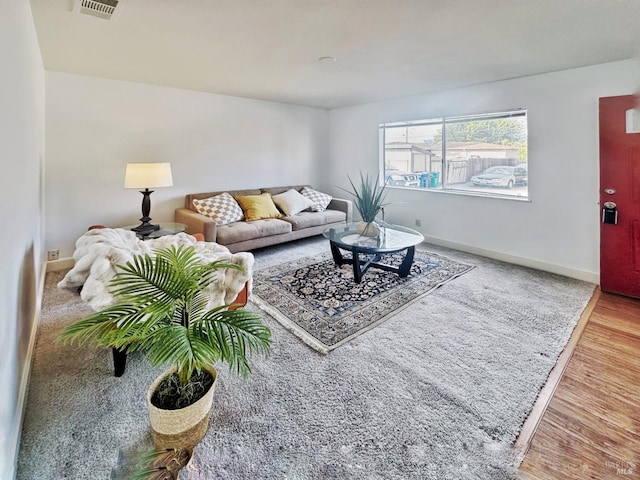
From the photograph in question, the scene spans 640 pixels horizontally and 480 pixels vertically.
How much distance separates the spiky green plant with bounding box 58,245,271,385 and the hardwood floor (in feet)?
4.27

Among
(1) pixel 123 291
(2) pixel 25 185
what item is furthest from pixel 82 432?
(2) pixel 25 185

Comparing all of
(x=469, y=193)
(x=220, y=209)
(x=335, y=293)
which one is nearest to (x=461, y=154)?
(x=469, y=193)

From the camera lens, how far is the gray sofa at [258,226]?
12.6ft

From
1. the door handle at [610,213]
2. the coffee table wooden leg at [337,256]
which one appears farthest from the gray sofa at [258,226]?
the door handle at [610,213]

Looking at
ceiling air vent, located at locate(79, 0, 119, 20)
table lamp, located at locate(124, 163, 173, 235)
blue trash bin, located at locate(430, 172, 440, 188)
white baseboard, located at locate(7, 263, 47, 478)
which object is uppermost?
ceiling air vent, located at locate(79, 0, 119, 20)

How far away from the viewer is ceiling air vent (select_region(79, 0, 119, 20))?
6.24 feet

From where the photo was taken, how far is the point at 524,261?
3822 mm

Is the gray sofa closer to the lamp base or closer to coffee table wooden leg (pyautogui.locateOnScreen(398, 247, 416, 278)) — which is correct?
the lamp base

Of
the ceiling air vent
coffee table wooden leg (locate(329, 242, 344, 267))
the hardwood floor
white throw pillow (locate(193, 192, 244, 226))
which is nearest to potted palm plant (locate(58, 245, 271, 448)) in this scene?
the hardwood floor

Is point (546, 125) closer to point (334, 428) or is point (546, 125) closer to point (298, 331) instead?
point (298, 331)

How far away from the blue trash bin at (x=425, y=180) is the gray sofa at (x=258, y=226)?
1.18 meters

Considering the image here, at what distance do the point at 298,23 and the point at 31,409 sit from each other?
274 cm

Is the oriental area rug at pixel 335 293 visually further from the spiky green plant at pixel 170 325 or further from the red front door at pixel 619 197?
the red front door at pixel 619 197

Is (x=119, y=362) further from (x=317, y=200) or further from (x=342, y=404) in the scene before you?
(x=317, y=200)
